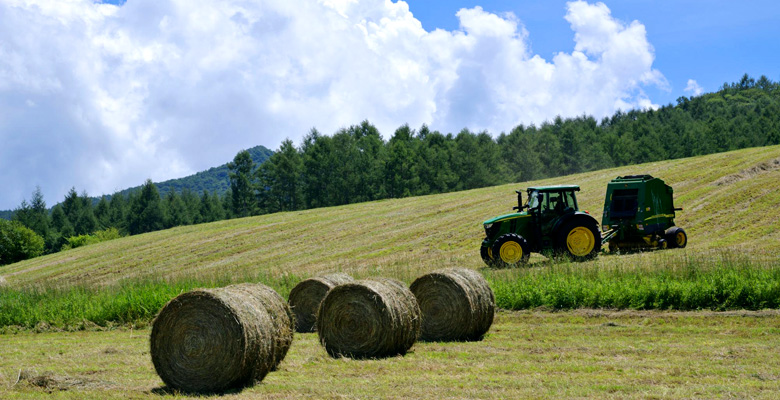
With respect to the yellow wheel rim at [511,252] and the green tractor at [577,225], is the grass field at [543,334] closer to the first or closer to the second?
the green tractor at [577,225]

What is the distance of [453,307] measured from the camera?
33.3 ft

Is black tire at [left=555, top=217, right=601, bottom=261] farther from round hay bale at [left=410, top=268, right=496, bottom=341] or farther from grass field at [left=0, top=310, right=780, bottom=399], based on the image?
round hay bale at [left=410, top=268, right=496, bottom=341]

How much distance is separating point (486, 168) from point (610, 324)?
6995 centimetres

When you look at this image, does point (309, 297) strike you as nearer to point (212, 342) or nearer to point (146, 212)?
point (212, 342)

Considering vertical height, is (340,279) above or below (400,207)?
below

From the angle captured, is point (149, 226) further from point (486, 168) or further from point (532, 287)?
point (532, 287)

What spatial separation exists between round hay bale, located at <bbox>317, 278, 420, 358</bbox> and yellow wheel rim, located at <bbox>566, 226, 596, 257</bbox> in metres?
8.75

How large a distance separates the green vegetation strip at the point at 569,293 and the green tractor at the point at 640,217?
175 inches

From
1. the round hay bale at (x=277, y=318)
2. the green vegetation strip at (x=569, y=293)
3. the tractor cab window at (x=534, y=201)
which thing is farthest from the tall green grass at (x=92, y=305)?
the tractor cab window at (x=534, y=201)

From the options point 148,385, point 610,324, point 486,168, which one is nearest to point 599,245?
point 610,324

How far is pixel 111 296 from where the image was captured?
15.1m

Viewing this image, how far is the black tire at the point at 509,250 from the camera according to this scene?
55.6 ft

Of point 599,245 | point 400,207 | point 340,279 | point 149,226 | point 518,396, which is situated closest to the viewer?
point 518,396

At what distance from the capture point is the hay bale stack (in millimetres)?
7496
